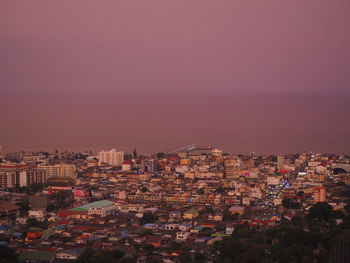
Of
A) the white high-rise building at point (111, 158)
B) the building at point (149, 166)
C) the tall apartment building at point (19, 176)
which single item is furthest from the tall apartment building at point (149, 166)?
the tall apartment building at point (19, 176)

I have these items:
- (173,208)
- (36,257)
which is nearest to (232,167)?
(173,208)

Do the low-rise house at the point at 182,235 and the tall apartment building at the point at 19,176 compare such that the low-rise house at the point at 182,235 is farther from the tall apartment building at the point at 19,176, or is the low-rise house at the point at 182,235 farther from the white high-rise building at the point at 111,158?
the white high-rise building at the point at 111,158

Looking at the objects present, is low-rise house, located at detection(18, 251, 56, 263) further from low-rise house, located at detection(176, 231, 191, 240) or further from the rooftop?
the rooftop

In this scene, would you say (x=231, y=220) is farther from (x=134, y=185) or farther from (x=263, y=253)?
(x=134, y=185)

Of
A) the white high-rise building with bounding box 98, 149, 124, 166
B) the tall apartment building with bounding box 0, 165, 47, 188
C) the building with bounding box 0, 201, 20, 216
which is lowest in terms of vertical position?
the building with bounding box 0, 201, 20, 216

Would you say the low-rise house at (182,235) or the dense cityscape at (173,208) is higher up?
the dense cityscape at (173,208)

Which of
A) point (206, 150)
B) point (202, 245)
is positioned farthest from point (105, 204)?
point (206, 150)

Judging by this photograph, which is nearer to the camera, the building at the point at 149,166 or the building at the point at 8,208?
the building at the point at 8,208

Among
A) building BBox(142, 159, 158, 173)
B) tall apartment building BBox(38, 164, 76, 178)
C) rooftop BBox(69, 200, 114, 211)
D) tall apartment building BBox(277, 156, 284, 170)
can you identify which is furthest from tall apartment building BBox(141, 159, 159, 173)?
rooftop BBox(69, 200, 114, 211)
